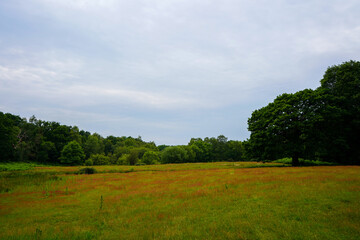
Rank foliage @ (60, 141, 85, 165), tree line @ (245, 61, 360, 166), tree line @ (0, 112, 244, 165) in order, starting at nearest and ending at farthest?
1. tree line @ (245, 61, 360, 166)
2. tree line @ (0, 112, 244, 165)
3. foliage @ (60, 141, 85, 165)

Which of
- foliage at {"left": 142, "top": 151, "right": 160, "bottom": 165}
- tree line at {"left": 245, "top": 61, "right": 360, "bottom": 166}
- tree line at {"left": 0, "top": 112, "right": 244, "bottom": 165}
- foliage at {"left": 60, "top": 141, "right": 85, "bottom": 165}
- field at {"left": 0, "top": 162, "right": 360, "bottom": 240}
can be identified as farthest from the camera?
foliage at {"left": 142, "top": 151, "right": 160, "bottom": 165}

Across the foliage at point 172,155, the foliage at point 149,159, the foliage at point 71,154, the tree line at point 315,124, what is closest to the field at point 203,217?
the tree line at point 315,124

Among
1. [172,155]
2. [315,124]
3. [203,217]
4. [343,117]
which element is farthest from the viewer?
[172,155]

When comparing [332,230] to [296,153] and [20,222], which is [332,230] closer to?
Answer: [20,222]

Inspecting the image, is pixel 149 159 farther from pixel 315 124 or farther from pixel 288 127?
pixel 315 124

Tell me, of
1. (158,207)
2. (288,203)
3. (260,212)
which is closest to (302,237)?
(260,212)

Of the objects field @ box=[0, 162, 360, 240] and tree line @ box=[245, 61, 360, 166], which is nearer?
field @ box=[0, 162, 360, 240]

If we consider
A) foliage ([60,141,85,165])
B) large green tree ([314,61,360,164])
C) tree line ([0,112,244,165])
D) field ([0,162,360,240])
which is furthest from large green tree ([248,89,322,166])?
foliage ([60,141,85,165])

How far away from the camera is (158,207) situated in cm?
1269

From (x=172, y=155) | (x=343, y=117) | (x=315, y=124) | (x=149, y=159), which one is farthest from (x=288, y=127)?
(x=149, y=159)

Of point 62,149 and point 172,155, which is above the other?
point 62,149

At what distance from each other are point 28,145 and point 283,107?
9885cm

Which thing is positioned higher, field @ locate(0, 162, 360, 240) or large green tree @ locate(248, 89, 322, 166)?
large green tree @ locate(248, 89, 322, 166)

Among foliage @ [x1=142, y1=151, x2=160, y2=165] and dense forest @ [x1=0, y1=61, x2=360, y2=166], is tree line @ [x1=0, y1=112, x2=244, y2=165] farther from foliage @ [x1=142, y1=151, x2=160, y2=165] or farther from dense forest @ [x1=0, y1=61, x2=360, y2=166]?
dense forest @ [x1=0, y1=61, x2=360, y2=166]
